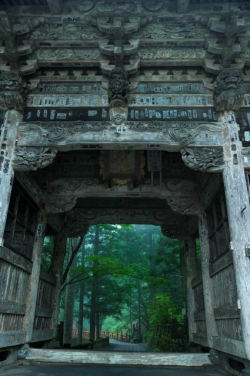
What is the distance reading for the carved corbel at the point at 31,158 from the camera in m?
6.01

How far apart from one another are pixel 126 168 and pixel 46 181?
241 centimetres

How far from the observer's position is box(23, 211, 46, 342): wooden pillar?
7278 millimetres

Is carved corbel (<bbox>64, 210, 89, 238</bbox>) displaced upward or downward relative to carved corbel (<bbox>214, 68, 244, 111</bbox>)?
downward

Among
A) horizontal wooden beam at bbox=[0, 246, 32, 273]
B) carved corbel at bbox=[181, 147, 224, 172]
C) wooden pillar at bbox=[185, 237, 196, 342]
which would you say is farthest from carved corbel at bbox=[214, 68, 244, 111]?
wooden pillar at bbox=[185, 237, 196, 342]

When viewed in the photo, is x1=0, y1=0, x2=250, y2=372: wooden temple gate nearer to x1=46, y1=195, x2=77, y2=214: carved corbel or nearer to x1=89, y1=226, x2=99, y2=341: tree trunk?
x1=46, y1=195, x2=77, y2=214: carved corbel

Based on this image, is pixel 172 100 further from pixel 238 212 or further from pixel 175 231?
pixel 175 231

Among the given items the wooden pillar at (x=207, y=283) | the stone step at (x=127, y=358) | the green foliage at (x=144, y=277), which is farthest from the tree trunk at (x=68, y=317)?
the wooden pillar at (x=207, y=283)

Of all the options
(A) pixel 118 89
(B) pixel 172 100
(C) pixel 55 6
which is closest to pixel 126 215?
(B) pixel 172 100

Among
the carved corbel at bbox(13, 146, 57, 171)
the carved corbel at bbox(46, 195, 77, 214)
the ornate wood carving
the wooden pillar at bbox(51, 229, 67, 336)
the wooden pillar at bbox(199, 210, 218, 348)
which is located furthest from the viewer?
the wooden pillar at bbox(51, 229, 67, 336)

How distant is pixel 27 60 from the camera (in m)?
6.68

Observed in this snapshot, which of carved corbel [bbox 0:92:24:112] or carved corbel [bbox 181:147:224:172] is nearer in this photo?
carved corbel [bbox 181:147:224:172]

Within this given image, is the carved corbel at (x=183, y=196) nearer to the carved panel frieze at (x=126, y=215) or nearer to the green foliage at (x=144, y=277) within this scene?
the carved panel frieze at (x=126, y=215)

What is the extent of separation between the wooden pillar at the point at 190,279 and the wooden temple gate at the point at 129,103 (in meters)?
1.77

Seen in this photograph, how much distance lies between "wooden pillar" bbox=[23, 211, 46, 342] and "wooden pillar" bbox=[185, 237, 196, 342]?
495 cm
